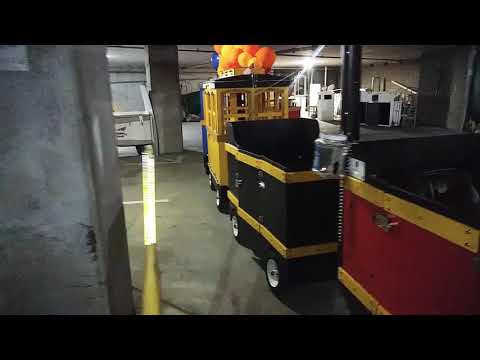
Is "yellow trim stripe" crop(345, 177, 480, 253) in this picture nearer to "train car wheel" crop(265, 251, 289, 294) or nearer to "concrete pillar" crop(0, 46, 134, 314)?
"train car wheel" crop(265, 251, 289, 294)

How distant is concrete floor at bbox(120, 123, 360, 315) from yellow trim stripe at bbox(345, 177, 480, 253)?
1366 millimetres

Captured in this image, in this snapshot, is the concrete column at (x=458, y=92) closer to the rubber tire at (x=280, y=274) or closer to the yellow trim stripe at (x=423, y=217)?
the rubber tire at (x=280, y=274)

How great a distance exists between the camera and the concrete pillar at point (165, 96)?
40.0 feet

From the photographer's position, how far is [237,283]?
3.78 meters

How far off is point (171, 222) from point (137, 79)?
2058cm

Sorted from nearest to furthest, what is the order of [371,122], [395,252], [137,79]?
[395,252] → [371,122] → [137,79]

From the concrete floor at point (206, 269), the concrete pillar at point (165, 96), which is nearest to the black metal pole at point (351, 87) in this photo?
the concrete floor at point (206, 269)

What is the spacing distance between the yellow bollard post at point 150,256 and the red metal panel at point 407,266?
6.75 ft

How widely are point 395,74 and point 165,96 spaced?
1610 centimetres

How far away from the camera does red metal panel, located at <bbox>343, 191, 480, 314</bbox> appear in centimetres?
163

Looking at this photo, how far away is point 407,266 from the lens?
6.55 ft
